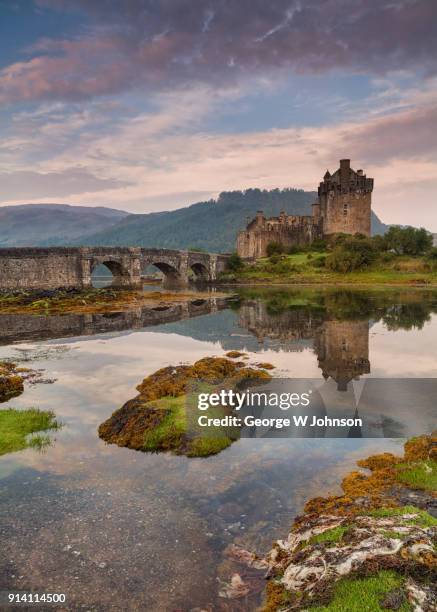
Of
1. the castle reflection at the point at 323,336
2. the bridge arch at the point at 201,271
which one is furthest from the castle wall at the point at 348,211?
the castle reflection at the point at 323,336

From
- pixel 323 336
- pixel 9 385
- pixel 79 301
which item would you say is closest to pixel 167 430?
pixel 9 385

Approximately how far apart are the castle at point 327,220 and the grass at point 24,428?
8944 cm

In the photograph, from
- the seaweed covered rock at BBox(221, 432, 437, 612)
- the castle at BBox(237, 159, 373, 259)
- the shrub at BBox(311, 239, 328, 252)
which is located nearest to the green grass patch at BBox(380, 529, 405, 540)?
the seaweed covered rock at BBox(221, 432, 437, 612)

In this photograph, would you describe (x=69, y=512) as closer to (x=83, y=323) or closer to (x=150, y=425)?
(x=150, y=425)

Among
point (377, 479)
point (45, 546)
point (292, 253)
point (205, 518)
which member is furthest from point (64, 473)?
point (292, 253)

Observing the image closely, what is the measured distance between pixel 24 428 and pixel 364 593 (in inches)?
451

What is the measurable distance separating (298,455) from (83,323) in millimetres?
29887

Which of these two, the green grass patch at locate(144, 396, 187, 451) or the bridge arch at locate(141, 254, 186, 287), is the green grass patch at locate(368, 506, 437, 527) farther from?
the bridge arch at locate(141, 254, 186, 287)

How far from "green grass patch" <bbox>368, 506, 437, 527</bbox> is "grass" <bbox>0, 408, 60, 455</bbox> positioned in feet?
30.7

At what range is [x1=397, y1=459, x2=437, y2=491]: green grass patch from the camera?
34.8 ft

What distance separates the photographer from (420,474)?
1109 cm

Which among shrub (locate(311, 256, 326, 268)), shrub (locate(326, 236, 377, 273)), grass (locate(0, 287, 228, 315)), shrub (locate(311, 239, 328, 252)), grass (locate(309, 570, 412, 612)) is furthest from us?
shrub (locate(311, 239, 328, 252))

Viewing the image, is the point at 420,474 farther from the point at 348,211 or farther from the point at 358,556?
the point at 348,211

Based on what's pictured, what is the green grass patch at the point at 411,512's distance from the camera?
7.85 meters
